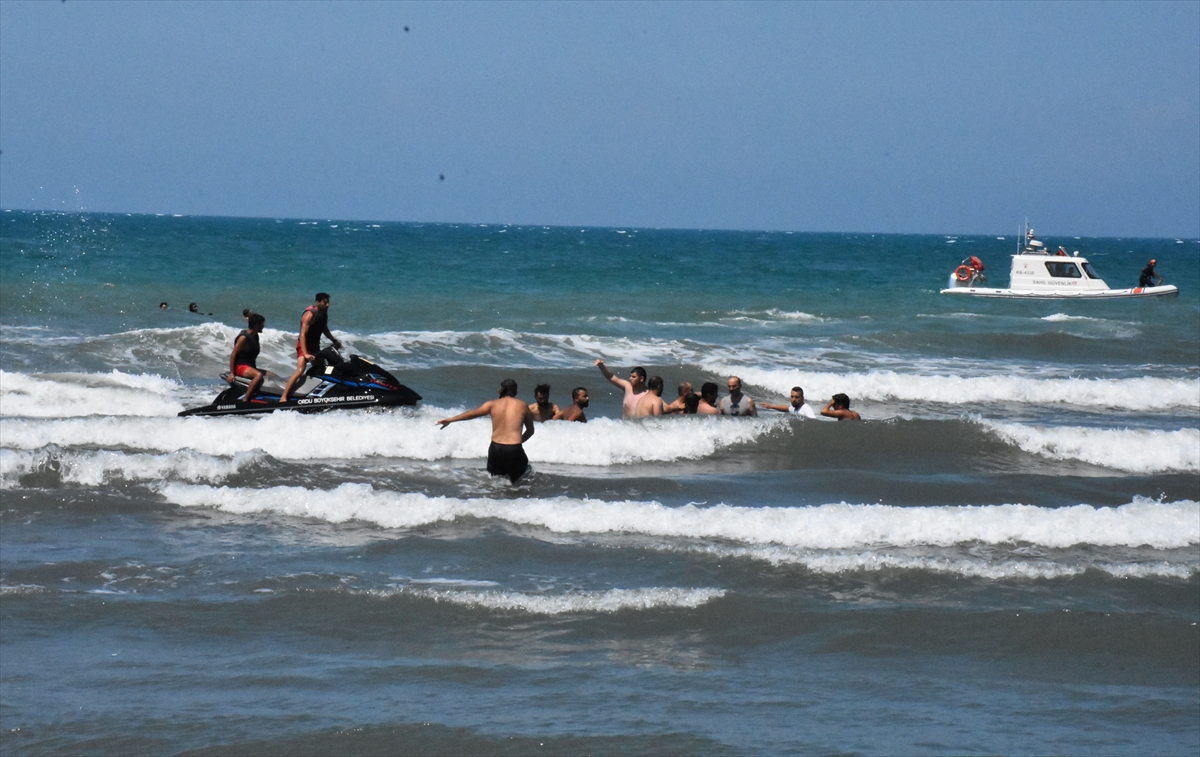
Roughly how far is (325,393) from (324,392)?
0.02 metres

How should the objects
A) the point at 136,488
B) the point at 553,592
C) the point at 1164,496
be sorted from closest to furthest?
the point at 553,592 → the point at 136,488 → the point at 1164,496

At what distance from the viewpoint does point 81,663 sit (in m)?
7.05

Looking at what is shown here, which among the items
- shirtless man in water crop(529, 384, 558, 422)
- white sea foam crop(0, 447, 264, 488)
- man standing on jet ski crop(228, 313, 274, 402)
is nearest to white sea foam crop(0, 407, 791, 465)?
shirtless man in water crop(529, 384, 558, 422)

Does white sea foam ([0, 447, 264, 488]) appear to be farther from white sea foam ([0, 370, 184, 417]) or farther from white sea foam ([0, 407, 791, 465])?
white sea foam ([0, 370, 184, 417])

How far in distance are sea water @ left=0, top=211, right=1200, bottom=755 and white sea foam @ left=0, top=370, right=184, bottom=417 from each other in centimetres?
6

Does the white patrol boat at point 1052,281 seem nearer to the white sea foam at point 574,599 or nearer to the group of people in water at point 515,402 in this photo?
the group of people in water at point 515,402

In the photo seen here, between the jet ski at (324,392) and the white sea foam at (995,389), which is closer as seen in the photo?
the jet ski at (324,392)

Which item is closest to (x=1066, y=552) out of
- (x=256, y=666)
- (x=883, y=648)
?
(x=883, y=648)

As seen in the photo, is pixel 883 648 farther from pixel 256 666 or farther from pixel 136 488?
pixel 136 488

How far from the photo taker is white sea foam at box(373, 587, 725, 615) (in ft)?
26.9

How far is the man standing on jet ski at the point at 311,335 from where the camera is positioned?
13859 mm

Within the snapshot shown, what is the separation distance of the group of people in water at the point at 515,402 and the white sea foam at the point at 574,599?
346cm

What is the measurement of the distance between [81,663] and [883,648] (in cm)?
483

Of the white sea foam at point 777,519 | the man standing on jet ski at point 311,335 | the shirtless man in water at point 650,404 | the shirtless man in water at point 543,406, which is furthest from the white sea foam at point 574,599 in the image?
the shirtless man in water at point 650,404
